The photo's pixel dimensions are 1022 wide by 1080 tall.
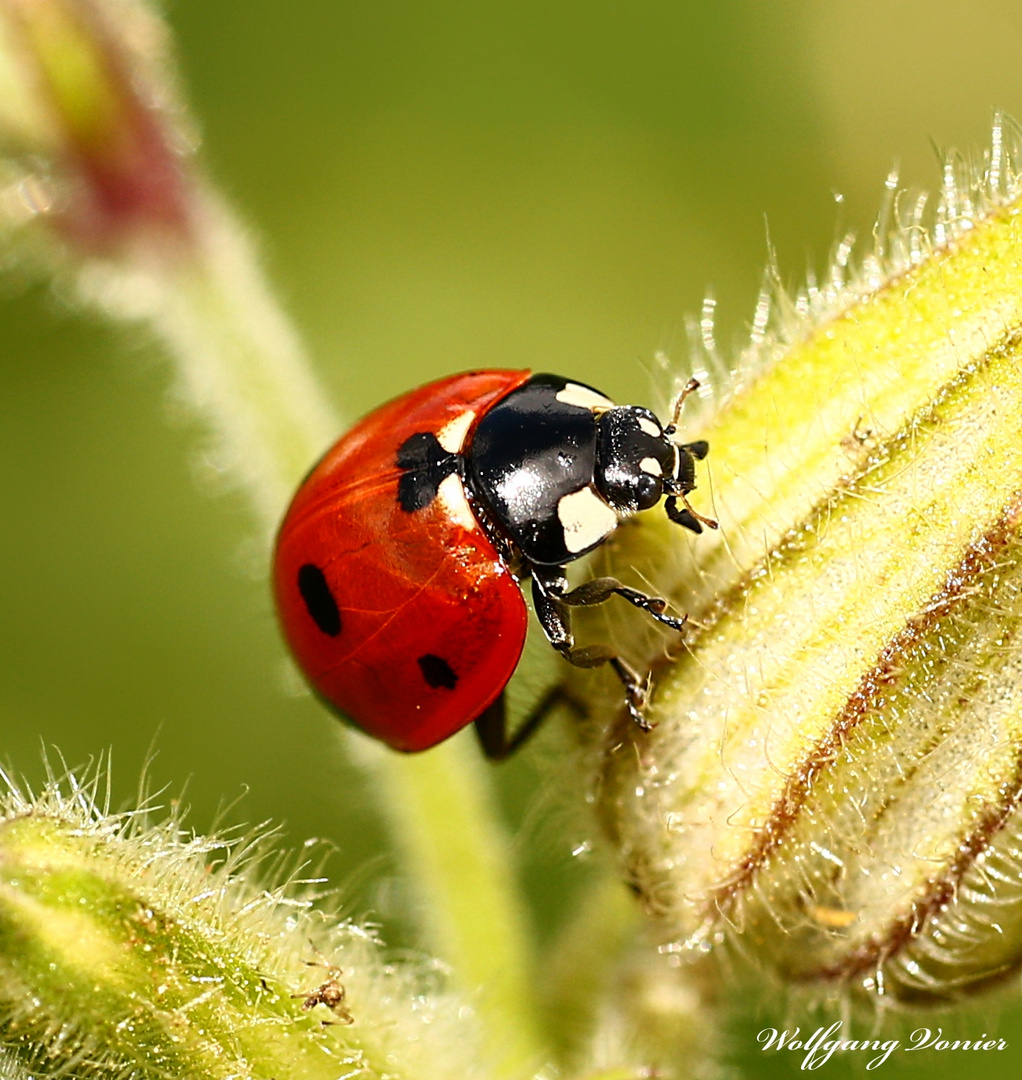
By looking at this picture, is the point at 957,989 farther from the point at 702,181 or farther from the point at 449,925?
the point at 702,181

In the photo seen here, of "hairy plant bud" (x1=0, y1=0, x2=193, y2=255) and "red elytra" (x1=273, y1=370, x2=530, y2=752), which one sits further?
"hairy plant bud" (x1=0, y1=0, x2=193, y2=255)

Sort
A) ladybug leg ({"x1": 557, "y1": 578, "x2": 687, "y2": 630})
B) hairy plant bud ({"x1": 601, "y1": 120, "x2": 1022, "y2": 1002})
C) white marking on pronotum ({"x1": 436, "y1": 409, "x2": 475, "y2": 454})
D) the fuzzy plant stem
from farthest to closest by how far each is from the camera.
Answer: the fuzzy plant stem, white marking on pronotum ({"x1": 436, "y1": 409, "x2": 475, "y2": 454}), ladybug leg ({"x1": 557, "y1": 578, "x2": 687, "y2": 630}), hairy plant bud ({"x1": 601, "y1": 120, "x2": 1022, "y2": 1002})

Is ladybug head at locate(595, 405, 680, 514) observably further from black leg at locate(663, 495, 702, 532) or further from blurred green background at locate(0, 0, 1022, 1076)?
blurred green background at locate(0, 0, 1022, 1076)

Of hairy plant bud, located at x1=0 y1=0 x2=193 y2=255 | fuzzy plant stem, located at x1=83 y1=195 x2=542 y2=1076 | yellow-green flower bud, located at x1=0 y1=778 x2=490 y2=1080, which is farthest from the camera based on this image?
hairy plant bud, located at x1=0 y1=0 x2=193 y2=255

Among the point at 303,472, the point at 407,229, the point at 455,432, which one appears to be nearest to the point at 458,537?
the point at 455,432

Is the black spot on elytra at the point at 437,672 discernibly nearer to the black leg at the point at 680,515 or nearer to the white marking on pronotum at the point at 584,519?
the white marking on pronotum at the point at 584,519

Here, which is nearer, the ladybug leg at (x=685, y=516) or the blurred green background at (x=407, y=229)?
the ladybug leg at (x=685, y=516)

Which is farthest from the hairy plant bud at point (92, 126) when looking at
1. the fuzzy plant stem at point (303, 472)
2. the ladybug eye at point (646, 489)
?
the ladybug eye at point (646, 489)

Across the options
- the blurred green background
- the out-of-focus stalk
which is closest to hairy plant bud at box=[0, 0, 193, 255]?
the out-of-focus stalk
